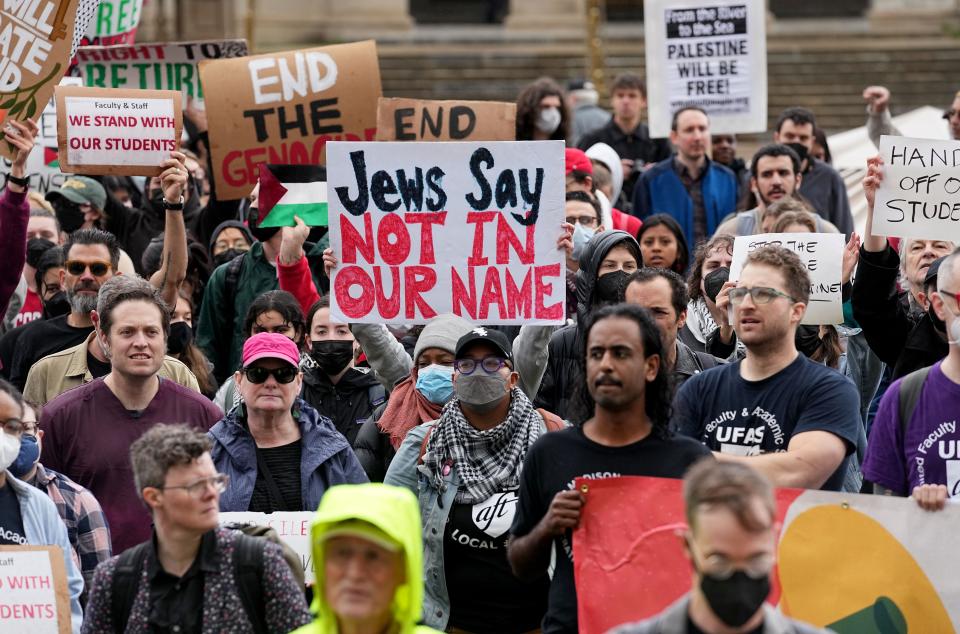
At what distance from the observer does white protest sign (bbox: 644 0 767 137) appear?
1273 centimetres

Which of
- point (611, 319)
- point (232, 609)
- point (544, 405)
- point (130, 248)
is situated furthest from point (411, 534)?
point (130, 248)

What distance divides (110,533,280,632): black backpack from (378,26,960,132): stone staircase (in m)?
18.7

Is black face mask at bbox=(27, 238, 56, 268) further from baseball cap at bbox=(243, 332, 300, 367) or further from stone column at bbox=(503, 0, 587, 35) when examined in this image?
stone column at bbox=(503, 0, 587, 35)

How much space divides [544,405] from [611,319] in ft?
6.91

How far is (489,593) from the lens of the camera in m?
6.59

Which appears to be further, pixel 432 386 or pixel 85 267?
pixel 85 267

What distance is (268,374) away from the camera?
280 inches

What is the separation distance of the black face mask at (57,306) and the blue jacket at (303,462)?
265 cm

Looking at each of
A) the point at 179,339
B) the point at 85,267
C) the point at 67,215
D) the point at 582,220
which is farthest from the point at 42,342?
the point at 67,215

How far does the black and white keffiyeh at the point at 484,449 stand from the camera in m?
6.66

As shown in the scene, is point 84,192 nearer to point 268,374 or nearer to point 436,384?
point 268,374

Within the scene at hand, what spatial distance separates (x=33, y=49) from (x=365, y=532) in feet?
16.9

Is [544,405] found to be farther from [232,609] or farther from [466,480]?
[232,609]

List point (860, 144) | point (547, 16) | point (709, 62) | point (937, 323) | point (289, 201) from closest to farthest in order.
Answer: point (937, 323), point (289, 201), point (709, 62), point (860, 144), point (547, 16)
